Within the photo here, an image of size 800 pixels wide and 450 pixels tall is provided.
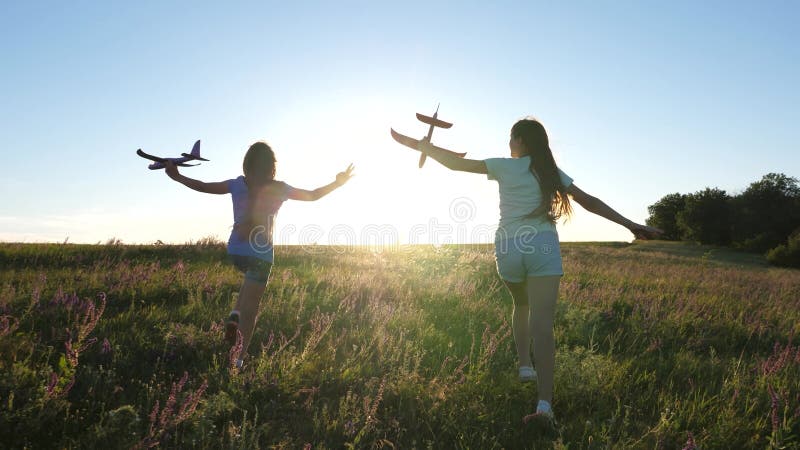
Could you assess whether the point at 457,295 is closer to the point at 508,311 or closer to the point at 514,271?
the point at 508,311

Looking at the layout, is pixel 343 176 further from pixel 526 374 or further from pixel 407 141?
pixel 526 374

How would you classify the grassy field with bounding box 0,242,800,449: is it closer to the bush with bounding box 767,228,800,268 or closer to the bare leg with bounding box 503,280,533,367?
the bare leg with bounding box 503,280,533,367

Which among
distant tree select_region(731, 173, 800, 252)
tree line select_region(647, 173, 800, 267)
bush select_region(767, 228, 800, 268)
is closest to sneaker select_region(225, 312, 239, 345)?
bush select_region(767, 228, 800, 268)

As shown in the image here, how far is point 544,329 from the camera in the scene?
3.63m

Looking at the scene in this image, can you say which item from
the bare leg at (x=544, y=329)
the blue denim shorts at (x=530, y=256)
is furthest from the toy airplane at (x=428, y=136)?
the bare leg at (x=544, y=329)

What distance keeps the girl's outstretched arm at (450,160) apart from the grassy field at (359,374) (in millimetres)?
1688

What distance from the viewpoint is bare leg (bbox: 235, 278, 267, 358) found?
171 inches

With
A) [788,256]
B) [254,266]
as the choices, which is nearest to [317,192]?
[254,266]

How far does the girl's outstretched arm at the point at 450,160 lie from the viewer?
3.90 m

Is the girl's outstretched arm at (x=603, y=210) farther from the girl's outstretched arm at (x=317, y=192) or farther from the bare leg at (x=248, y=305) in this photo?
the bare leg at (x=248, y=305)

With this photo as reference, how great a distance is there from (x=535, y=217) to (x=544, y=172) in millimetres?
401

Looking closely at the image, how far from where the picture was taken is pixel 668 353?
5691mm

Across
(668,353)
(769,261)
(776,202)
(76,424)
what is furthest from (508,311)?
(776,202)

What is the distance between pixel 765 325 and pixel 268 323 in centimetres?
779
